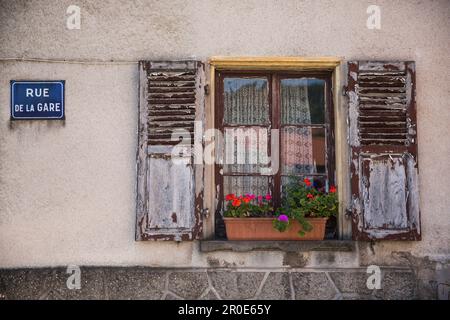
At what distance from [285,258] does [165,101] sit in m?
1.89

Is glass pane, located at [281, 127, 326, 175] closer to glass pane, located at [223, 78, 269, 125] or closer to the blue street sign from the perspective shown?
glass pane, located at [223, 78, 269, 125]

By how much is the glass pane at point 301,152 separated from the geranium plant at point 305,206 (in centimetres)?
24

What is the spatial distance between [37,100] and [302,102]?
8.60ft

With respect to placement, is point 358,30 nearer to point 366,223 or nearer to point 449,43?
point 449,43

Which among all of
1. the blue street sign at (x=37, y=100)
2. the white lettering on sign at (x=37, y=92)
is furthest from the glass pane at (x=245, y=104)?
the white lettering on sign at (x=37, y=92)

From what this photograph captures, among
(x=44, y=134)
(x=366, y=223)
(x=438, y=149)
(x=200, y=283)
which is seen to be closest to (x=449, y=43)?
(x=438, y=149)

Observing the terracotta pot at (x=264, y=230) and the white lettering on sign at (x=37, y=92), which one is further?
the white lettering on sign at (x=37, y=92)

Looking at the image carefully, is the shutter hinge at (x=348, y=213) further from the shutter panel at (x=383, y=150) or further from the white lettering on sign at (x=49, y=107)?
the white lettering on sign at (x=49, y=107)

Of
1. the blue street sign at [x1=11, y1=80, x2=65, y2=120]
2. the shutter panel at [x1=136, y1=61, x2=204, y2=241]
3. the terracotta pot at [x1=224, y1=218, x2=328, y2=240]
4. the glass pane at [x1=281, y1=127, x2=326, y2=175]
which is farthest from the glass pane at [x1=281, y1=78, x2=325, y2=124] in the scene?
the blue street sign at [x1=11, y1=80, x2=65, y2=120]

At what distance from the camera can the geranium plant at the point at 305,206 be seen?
201 inches

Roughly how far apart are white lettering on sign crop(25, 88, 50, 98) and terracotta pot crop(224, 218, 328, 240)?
2128mm

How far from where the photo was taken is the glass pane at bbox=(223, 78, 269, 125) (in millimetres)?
5668

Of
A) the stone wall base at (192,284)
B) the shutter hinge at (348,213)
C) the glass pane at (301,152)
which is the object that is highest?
the glass pane at (301,152)

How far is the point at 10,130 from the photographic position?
17.8 feet
